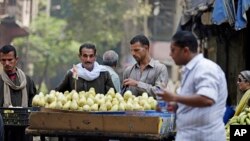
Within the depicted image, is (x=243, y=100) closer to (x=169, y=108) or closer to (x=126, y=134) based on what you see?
(x=126, y=134)

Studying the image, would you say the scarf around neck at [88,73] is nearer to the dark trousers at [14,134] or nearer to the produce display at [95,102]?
the produce display at [95,102]

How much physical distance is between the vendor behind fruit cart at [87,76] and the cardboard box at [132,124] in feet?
5.04

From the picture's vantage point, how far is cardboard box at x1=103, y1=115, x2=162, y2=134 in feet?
22.8

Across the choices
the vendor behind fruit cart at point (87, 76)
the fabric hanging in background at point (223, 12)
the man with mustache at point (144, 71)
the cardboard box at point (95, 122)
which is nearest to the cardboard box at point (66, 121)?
the cardboard box at point (95, 122)

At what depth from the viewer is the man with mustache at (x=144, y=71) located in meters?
8.12

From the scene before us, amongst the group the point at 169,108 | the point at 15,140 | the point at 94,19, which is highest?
the point at 94,19

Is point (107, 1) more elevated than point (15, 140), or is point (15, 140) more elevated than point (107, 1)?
point (107, 1)

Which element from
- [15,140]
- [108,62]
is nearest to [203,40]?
[108,62]

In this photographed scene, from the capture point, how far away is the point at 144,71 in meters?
8.31

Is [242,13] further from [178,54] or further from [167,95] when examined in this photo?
[167,95]

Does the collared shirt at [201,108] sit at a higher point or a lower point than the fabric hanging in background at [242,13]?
lower

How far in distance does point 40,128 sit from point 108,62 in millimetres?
3526

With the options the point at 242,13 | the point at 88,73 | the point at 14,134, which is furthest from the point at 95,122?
the point at 242,13

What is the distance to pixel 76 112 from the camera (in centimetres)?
720
